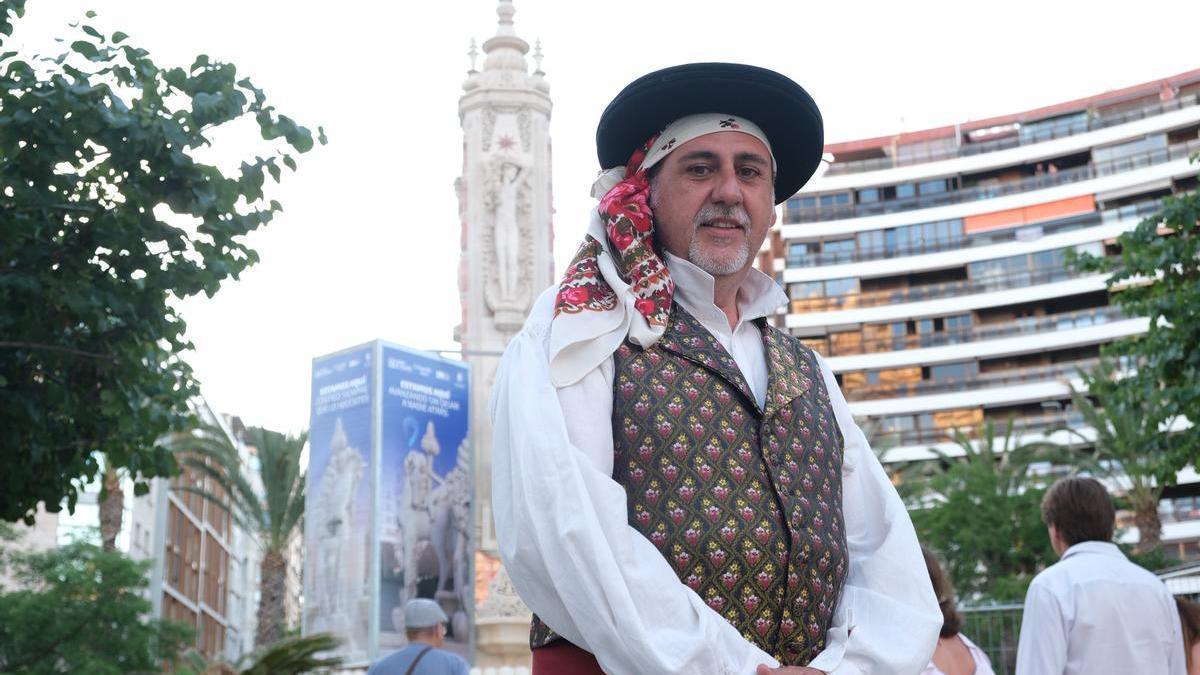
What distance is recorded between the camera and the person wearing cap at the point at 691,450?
238cm

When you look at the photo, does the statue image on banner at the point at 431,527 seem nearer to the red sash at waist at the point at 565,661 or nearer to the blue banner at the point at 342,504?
the blue banner at the point at 342,504

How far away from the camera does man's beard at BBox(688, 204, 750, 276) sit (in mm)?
2875

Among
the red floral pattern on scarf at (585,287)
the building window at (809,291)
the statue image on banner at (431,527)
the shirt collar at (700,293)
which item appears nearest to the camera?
the red floral pattern on scarf at (585,287)

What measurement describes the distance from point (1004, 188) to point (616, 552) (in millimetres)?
70074

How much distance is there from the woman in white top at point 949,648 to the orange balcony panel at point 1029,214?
215ft

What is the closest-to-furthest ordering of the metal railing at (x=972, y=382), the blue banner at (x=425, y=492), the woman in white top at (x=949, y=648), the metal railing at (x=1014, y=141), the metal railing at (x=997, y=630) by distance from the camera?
the woman in white top at (x=949, y=648), the metal railing at (x=997, y=630), the blue banner at (x=425, y=492), the metal railing at (x=972, y=382), the metal railing at (x=1014, y=141)

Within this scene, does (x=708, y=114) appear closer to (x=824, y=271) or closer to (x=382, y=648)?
(x=382, y=648)

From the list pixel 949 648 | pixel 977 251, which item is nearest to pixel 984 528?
pixel 977 251

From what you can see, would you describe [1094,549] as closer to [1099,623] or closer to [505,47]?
[1099,623]

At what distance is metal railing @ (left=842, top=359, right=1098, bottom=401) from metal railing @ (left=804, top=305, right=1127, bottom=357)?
1711 millimetres

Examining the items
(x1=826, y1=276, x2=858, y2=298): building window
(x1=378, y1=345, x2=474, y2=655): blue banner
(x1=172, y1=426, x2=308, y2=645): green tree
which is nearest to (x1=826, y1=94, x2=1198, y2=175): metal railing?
(x1=826, y1=276, x2=858, y2=298): building window

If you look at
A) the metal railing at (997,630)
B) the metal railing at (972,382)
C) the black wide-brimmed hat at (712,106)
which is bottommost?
the metal railing at (997,630)

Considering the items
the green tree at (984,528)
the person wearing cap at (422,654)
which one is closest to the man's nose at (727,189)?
the person wearing cap at (422,654)

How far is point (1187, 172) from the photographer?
2506 inches
